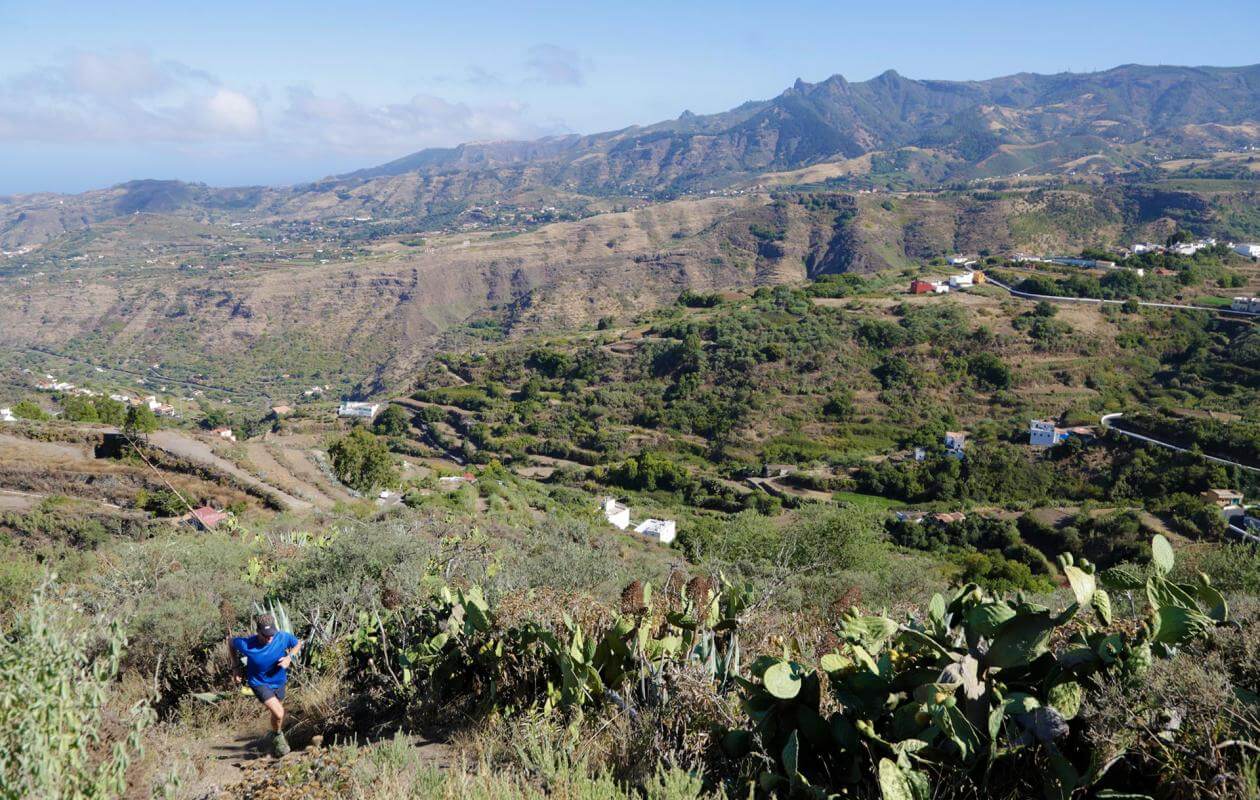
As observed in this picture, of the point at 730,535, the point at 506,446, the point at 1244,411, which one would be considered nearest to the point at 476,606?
the point at 730,535

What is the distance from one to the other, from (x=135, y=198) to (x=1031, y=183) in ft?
694

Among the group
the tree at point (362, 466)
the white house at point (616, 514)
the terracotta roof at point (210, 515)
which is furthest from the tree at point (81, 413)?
the white house at point (616, 514)

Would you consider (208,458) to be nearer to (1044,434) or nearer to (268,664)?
(268,664)

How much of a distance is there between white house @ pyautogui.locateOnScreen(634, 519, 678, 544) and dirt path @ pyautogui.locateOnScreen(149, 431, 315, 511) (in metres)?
9.86

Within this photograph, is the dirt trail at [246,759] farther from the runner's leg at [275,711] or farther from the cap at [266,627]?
the cap at [266,627]

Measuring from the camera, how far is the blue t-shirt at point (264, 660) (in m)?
4.46

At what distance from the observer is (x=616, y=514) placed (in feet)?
79.8

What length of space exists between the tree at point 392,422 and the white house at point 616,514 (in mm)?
17658

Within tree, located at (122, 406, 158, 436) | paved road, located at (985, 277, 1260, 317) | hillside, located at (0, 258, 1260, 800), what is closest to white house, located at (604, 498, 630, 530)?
hillside, located at (0, 258, 1260, 800)

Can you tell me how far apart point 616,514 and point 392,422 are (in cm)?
2002

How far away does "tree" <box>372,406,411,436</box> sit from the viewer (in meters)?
39.0

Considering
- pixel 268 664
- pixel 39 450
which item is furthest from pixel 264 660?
pixel 39 450

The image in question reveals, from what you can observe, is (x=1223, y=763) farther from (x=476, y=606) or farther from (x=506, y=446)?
(x=506, y=446)

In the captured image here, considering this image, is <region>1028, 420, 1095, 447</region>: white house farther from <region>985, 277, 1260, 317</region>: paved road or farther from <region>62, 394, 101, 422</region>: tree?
<region>62, 394, 101, 422</region>: tree
